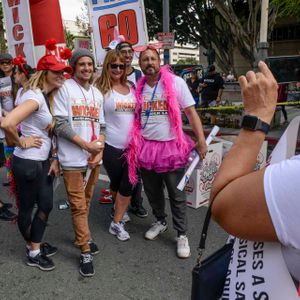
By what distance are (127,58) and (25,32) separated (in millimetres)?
1926

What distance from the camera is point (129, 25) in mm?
4965

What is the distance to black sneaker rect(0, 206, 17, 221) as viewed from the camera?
12.6 feet

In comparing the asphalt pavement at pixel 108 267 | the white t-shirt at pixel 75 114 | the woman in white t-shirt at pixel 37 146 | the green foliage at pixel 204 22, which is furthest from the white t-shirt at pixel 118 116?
the green foliage at pixel 204 22

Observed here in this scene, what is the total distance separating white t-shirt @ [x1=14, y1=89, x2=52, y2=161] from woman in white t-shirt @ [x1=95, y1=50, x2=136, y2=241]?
2.32ft

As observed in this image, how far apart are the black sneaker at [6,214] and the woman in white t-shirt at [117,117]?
127 cm

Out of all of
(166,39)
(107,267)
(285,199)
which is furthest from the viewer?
(166,39)

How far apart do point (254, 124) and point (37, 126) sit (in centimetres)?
203

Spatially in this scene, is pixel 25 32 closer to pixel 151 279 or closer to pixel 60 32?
pixel 60 32

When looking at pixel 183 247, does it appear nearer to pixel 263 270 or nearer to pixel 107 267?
pixel 107 267

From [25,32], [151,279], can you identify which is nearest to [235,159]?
[151,279]

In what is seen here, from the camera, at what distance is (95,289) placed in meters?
2.57

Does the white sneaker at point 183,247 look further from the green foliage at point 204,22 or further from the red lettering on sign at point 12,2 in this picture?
the green foliage at point 204,22

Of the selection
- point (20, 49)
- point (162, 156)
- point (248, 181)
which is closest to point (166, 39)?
point (20, 49)

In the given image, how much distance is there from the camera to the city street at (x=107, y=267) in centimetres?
253
